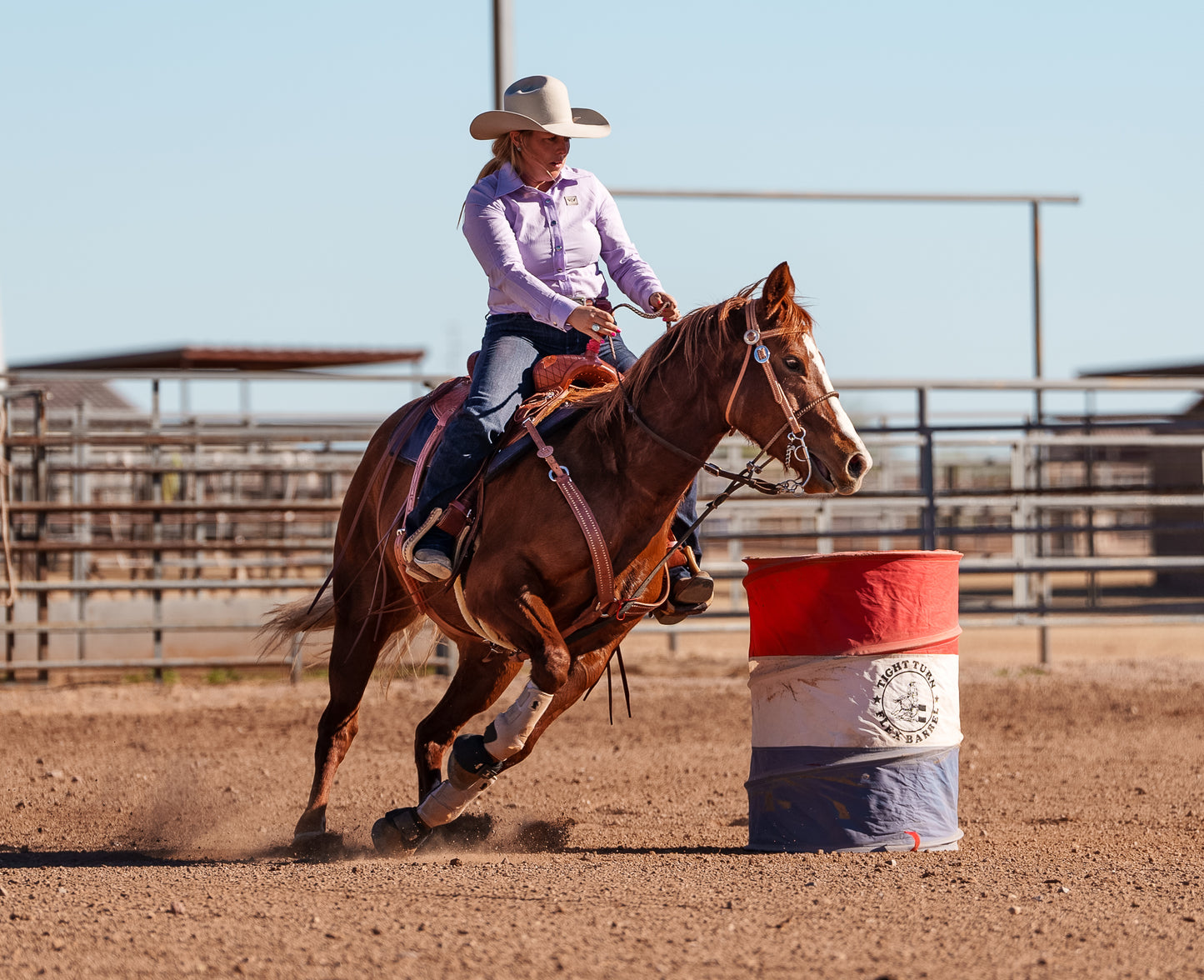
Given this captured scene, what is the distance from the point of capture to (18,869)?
431 cm

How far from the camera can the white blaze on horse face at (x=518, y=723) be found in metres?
4.19

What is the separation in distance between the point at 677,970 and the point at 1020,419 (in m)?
11.8

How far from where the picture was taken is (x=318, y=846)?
4.86 m

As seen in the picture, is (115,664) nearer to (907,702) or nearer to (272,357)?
(907,702)

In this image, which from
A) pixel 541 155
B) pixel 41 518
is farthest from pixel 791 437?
pixel 41 518

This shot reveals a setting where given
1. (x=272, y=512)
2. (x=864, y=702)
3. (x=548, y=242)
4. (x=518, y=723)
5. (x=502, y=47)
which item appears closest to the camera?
(x=518, y=723)

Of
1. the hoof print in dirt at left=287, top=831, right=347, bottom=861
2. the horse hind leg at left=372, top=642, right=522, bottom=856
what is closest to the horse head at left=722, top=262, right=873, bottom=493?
the horse hind leg at left=372, top=642, right=522, bottom=856

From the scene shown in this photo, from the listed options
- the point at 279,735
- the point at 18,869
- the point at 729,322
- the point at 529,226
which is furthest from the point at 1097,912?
the point at 279,735

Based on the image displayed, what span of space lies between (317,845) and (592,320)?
2.08 meters

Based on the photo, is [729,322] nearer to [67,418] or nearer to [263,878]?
[263,878]

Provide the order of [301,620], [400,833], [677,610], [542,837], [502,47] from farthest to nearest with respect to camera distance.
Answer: [502,47] → [301,620] → [542,837] → [677,610] → [400,833]

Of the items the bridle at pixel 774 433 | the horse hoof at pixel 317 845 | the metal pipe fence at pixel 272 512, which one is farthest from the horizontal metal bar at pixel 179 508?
the bridle at pixel 774 433

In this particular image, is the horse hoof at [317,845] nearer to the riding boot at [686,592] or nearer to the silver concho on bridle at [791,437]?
the riding boot at [686,592]

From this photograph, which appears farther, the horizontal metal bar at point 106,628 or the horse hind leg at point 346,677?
the horizontal metal bar at point 106,628
